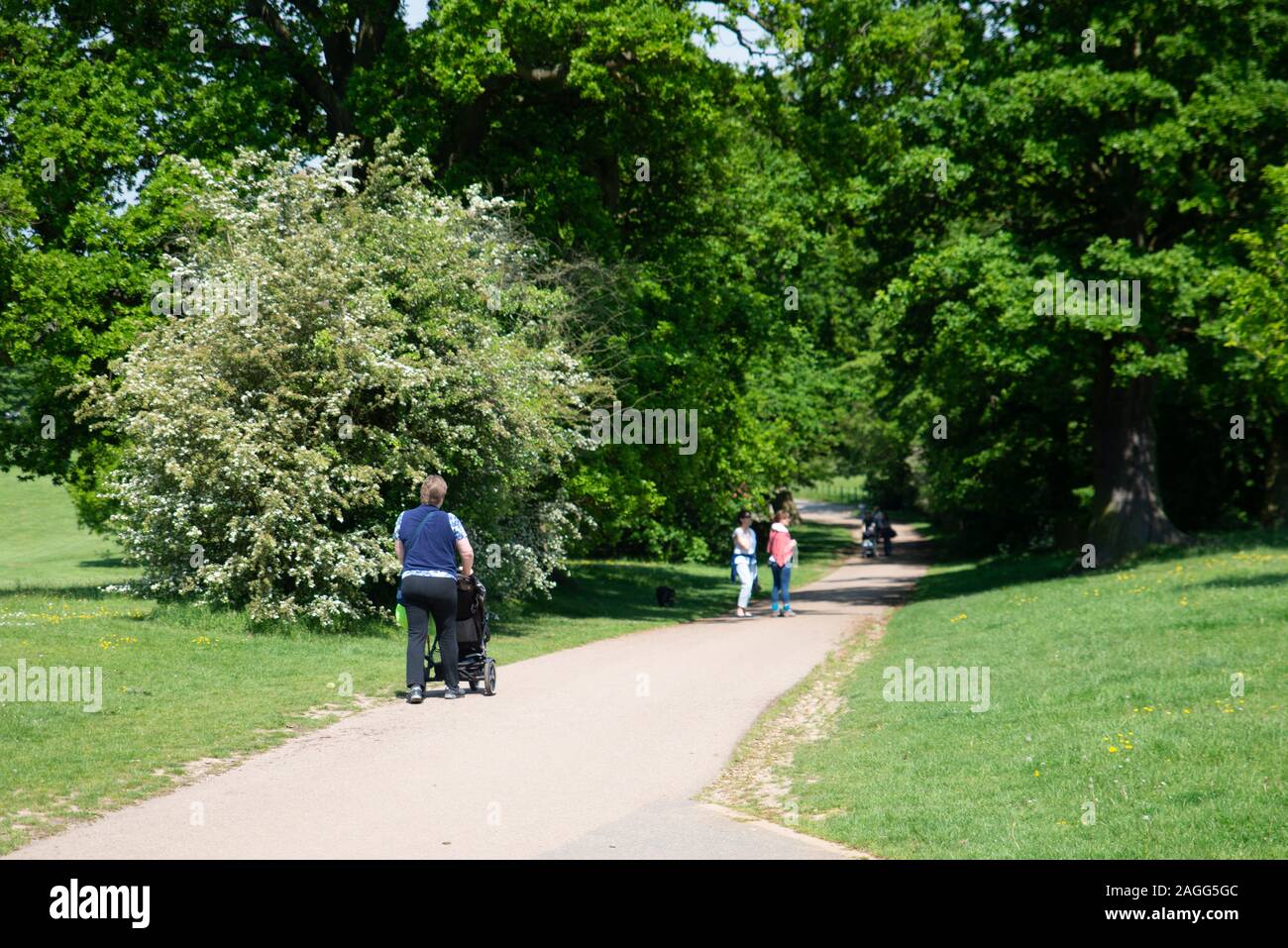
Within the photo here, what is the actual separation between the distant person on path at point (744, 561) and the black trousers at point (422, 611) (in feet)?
41.5

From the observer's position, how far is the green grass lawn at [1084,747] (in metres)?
7.05

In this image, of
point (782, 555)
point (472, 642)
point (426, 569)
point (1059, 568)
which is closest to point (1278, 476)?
point (1059, 568)

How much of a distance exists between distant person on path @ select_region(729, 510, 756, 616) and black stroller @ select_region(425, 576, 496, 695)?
11958 mm

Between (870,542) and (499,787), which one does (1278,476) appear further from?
(499,787)

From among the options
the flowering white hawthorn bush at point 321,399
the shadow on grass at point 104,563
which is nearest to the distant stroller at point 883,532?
the shadow on grass at point 104,563

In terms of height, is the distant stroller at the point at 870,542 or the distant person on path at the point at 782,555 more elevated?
the distant person on path at the point at 782,555

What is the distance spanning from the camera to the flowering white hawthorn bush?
56.6ft

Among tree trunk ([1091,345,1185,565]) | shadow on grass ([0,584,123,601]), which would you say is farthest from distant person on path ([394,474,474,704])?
tree trunk ([1091,345,1185,565])

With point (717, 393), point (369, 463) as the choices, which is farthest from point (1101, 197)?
point (369, 463)

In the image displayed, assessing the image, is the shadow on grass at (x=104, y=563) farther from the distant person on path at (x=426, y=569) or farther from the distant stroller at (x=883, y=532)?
the distant person on path at (x=426, y=569)

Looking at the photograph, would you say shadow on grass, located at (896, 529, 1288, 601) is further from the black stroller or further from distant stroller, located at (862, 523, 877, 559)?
the black stroller

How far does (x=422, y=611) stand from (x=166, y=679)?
2982 mm

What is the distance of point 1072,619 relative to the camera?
1812 centimetres

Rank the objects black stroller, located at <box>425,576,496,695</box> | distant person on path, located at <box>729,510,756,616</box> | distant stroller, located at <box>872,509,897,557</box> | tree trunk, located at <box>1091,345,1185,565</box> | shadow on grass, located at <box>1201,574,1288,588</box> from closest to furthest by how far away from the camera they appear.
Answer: black stroller, located at <box>425,576,496,695</box>
shadow on grass, located at <box>1201,574,1288,588</box>
distant person on path, located at <box>729,510,756,616</box>
tree trunk, located at <box>1091,345,1185,565</box>
distant stroller, located at <box>872,509,897,557</box>
